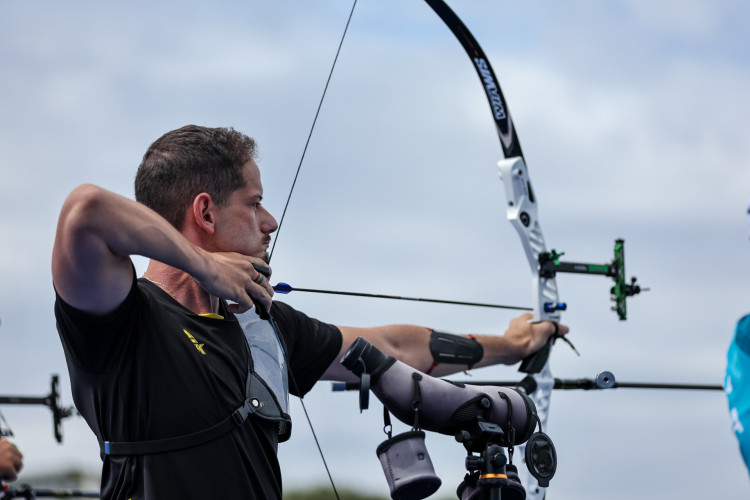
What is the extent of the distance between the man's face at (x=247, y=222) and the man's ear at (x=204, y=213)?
0.05ft

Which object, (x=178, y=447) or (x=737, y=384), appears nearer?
(x=737, y=384)

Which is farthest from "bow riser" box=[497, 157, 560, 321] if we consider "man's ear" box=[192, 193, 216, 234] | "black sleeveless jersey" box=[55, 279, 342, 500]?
"black sleeveless jersey" box=[55, 279, 342, 500]

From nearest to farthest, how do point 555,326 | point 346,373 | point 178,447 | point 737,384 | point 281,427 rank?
point 737,384, point 178,447, point 281,427, point 346,373, point 555,326

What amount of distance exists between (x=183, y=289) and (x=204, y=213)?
220 millimetres

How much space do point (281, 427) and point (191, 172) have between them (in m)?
0.74

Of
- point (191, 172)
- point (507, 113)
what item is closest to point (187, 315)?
point (191, 172)

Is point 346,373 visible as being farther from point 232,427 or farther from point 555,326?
point 555,326

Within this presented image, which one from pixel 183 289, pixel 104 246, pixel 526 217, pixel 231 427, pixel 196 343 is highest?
pixel 526 217

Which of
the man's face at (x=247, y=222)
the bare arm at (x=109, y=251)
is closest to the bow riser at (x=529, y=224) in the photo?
the man's face at (x=247, y=222)

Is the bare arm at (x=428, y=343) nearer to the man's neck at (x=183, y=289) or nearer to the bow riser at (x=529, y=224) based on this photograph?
the bow riser at (x=529, y=224)

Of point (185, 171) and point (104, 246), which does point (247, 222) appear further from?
point (104, 246)

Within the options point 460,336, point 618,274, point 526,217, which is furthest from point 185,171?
point 618,274

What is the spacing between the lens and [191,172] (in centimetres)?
250

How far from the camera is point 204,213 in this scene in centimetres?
247
